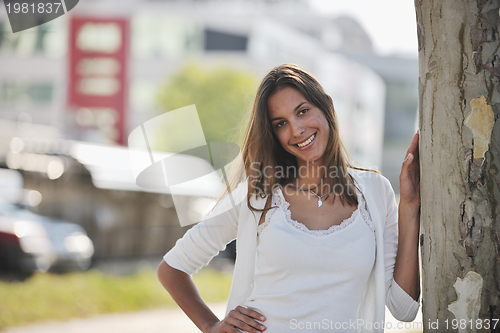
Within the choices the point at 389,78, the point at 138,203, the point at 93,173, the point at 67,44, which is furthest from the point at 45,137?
the point at 389,78

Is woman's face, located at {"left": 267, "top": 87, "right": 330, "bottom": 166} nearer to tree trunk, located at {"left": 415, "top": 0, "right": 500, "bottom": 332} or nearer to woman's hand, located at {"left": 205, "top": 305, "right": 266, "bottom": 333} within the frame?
tree trunk, located at {"left": 415, "top": 0, "right": 500, "bottom": 332}

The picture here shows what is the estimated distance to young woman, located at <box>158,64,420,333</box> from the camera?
2037 millimetres

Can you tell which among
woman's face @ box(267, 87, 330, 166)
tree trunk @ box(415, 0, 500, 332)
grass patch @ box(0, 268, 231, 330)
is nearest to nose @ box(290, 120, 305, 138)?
woman's face @ box(267, 87, 330, 166)

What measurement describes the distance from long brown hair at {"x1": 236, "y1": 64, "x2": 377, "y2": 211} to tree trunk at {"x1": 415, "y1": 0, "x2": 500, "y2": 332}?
1.70 feet

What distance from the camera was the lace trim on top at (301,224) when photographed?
6.90 ft

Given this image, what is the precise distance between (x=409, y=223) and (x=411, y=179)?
0.17m

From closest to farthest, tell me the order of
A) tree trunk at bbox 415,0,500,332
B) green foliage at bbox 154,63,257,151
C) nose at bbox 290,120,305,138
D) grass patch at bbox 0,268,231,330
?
tree trunk at bbox 415,0,500,332 → nose at bbox 290,120,305,138 → grass patch at bbox 0,268,231,330 → green foliage at bbox 154,63,257,151

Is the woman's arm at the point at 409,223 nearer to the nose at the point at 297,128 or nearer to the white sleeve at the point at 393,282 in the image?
the white sleeve at the point at 393,282

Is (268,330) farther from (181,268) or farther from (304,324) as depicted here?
(181,268)

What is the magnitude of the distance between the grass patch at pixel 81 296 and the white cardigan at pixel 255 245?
3.84 m

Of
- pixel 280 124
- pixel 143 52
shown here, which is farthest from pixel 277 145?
pixel 143 52

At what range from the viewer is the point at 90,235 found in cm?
1030

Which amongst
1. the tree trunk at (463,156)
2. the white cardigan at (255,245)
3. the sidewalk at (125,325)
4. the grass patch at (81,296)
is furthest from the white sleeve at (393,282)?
the grass patch at (81,296)

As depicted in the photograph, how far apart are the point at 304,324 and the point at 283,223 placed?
408 millimetres
